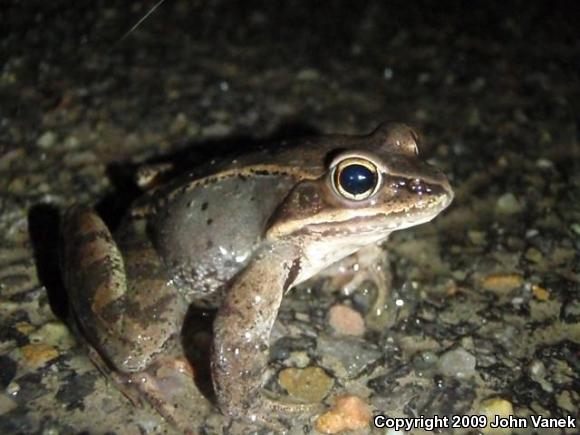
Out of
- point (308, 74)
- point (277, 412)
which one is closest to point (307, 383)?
point (277, 412)

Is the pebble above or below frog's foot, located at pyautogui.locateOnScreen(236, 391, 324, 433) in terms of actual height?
below

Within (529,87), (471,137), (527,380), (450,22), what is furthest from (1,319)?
(450,22)

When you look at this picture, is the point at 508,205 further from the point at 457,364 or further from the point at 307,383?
the point at 307,383

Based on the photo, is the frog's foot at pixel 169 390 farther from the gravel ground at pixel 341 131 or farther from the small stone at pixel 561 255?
the small stone at pixel 561 255

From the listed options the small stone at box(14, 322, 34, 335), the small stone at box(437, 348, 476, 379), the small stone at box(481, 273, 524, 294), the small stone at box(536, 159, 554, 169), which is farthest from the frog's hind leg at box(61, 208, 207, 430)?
the small stone at box(536, 159, 554, 169)

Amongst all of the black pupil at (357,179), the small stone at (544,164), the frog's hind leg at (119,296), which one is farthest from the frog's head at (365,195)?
the small stone at (544,164)

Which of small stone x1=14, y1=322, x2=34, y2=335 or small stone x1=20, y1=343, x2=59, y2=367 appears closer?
small stone x1=20, y1=343, x2=59, y2=367

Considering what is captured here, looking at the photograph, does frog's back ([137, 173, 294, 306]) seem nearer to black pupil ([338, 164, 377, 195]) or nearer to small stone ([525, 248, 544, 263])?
black pupil ([338, 164, 377, 195])
